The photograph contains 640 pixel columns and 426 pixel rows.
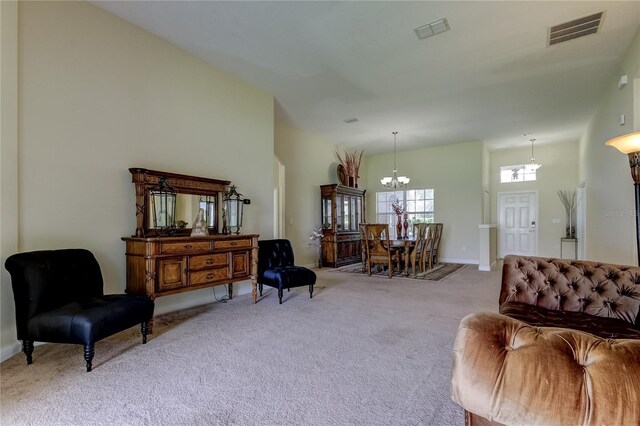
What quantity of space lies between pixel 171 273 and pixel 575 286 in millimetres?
3525

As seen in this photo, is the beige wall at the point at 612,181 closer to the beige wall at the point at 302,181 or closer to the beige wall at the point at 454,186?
the beige wall at the point at 454,186

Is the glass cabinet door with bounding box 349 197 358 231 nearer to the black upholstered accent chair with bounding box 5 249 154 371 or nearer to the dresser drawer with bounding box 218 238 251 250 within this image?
the dresser drawer with bounding box 218 238 251 250

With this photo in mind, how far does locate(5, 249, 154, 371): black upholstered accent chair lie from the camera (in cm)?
216

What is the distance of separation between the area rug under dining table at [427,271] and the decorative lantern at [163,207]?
403 centimetres

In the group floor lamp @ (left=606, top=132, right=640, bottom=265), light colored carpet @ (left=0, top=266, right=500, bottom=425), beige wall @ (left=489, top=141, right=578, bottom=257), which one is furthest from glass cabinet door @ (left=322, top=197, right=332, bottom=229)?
beige wall @ (left=489, top=141, right=578, bottom=257)

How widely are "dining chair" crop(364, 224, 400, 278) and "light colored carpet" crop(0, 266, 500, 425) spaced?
2.42 metres

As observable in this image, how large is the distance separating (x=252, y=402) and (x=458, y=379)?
4.54ft

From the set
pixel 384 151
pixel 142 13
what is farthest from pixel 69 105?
pixel 384 151

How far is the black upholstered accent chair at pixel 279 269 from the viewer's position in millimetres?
4051

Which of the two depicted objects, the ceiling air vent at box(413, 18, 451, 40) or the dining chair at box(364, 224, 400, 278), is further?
the dining chair at box(364, 224, 400, 278)

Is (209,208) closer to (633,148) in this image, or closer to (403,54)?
(403,54)

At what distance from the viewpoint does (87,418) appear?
5.48 ft

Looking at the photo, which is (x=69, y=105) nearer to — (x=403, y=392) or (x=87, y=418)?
(x=87, y=418)

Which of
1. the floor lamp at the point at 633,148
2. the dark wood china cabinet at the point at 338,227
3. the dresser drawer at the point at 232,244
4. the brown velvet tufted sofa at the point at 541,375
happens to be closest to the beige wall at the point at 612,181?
the floor lamp at the point at 633,148
